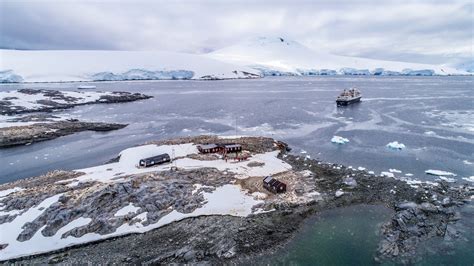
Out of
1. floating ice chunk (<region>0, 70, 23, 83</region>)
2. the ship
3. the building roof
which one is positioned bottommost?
the building roof

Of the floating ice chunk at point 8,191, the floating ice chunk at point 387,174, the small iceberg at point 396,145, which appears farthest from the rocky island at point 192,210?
the small iceberg at point 396,145

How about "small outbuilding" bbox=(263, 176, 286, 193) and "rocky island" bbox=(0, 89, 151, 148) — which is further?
"rocky island" bbox=(0, 89, 151, 148)

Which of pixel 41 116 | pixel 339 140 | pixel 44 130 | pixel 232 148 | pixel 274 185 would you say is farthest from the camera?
pixel 41 116

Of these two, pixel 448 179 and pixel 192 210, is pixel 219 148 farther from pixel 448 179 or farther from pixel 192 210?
pixel 448 179

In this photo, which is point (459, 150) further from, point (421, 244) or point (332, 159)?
point (421, 244)

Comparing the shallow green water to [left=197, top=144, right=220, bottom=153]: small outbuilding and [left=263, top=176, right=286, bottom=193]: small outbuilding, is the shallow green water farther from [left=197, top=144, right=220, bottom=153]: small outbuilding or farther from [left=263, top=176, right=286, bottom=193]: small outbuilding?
[left=197, top=144, right=220, bottom=153]: small outbuilding

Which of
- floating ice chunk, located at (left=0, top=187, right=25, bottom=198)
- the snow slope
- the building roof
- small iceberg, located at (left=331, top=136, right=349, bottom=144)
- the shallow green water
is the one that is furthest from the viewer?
the snow slope

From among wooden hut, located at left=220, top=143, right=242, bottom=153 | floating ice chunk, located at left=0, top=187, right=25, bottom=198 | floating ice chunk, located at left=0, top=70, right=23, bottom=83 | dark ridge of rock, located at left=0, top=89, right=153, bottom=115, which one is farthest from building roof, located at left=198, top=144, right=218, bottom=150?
floating ice chunk, located at left=0, top=70, right=23, bottom=83

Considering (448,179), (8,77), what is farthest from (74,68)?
(448,179)
